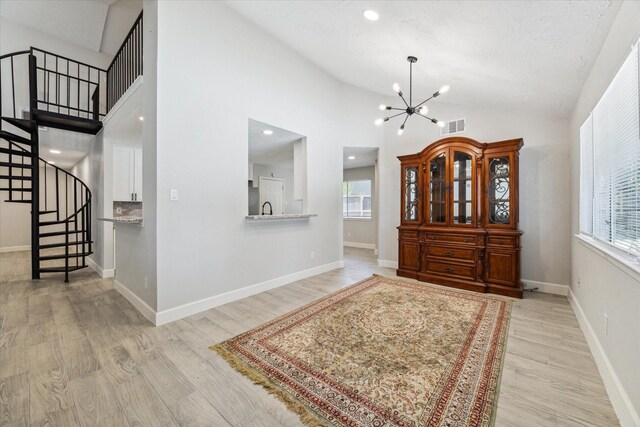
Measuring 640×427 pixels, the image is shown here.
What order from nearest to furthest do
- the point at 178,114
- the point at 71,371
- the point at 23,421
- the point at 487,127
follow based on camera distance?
the point at 23,421 → the point at 71,371 → the point at 178,114 → the point at 487,127

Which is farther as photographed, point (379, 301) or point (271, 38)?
point (271, 38)

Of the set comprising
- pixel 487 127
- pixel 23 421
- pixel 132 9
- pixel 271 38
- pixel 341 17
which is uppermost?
pixel 132 9

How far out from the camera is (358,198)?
25.7ft

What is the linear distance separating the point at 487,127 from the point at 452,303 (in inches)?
109

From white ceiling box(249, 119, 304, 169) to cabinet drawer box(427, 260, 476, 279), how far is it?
2980 millimetres

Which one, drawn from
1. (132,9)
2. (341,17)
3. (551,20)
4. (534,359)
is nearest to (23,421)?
(534,359)

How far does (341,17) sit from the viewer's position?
9.16 ft

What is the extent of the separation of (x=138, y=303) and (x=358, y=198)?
19.7ft

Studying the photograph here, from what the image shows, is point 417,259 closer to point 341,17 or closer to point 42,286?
point 341,17

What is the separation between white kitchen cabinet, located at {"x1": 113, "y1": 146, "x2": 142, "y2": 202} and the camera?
15.6ft

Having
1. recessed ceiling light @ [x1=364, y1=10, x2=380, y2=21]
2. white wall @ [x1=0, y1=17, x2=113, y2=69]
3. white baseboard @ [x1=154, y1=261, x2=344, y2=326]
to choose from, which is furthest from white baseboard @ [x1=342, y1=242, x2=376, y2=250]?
white wall @ [x1=0, y1=17, x2=113, y2=69]

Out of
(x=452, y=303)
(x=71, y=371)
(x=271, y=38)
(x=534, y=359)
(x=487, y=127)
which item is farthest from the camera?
(x=487, y=127)

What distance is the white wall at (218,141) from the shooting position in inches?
107

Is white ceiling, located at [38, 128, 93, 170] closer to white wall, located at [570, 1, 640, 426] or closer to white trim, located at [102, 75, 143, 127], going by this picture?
white trim, located at [102, 75, 143, 127]
